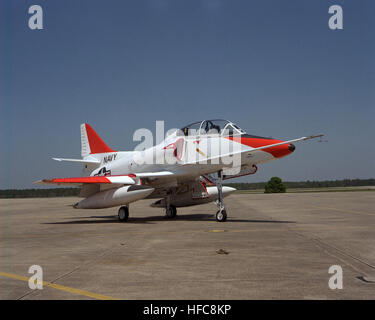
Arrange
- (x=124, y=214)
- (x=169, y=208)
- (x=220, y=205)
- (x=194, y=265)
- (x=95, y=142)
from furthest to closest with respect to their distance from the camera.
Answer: (x=95, y=142)
(x=169, y=208)
(x=124, y=214)
(x=220, y=205)
(x=194, y=265)

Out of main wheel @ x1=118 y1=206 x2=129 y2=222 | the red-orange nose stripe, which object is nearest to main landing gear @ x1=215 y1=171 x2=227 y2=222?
the red-orange nose stripe

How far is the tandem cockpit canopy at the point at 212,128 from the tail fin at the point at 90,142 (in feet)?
21.8

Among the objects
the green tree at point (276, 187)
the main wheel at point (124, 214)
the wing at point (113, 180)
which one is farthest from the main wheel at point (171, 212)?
the green tree at point (276, 187)

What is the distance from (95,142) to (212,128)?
8.49 metres

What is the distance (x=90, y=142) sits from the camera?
807 inches

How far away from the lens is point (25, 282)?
17.5 feet

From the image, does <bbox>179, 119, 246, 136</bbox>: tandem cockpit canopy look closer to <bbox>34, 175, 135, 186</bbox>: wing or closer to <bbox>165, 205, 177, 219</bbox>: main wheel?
<bbox>34, 175, 135, 186</bbox>: wing

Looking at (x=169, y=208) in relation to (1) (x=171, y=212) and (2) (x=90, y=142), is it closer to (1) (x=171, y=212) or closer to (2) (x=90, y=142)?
(1) (x=171, y=212)

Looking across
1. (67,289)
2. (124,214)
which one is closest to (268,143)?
(124,214)

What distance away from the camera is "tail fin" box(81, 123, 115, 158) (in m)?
20.1

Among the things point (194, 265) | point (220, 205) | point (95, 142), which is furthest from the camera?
point (95, 142)
